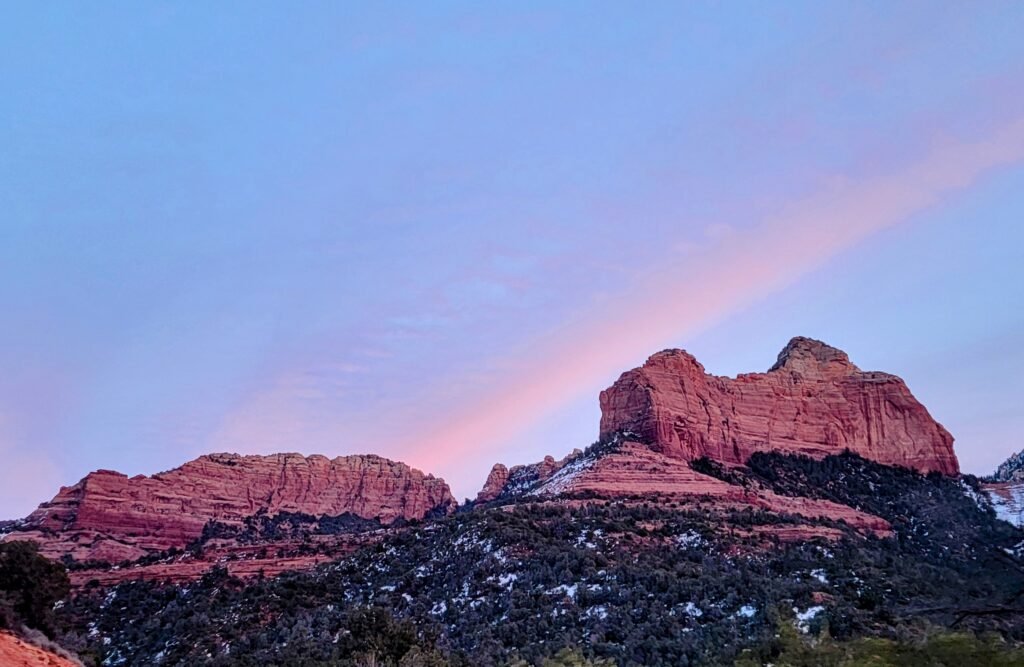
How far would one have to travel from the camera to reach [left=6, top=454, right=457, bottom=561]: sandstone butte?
5744 centimetres

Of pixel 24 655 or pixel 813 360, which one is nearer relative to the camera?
pixel 24 655

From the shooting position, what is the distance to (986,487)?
227ft

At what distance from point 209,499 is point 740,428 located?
51.6 m

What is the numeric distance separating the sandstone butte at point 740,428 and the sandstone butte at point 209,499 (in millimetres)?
13471

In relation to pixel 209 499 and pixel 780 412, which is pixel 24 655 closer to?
pixel 209 499

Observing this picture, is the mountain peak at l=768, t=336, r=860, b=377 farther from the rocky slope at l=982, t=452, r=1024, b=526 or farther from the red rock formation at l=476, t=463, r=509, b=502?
the red rock formation at l=476, t=463, r=509, b=502

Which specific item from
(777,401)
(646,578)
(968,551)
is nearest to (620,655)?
(646,578)

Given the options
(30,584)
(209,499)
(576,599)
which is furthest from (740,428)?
(30,584)

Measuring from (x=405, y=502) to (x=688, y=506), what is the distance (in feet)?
169

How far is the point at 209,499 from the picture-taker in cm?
7106

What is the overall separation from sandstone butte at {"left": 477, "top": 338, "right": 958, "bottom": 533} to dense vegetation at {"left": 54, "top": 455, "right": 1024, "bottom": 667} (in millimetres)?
6008

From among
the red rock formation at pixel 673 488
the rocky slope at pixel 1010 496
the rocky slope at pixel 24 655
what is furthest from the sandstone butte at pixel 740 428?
the rocky slope at pixel 24 655

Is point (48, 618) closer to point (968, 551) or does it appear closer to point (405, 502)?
point (968, 551)

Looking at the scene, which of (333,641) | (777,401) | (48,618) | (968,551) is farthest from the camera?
(777,401)
